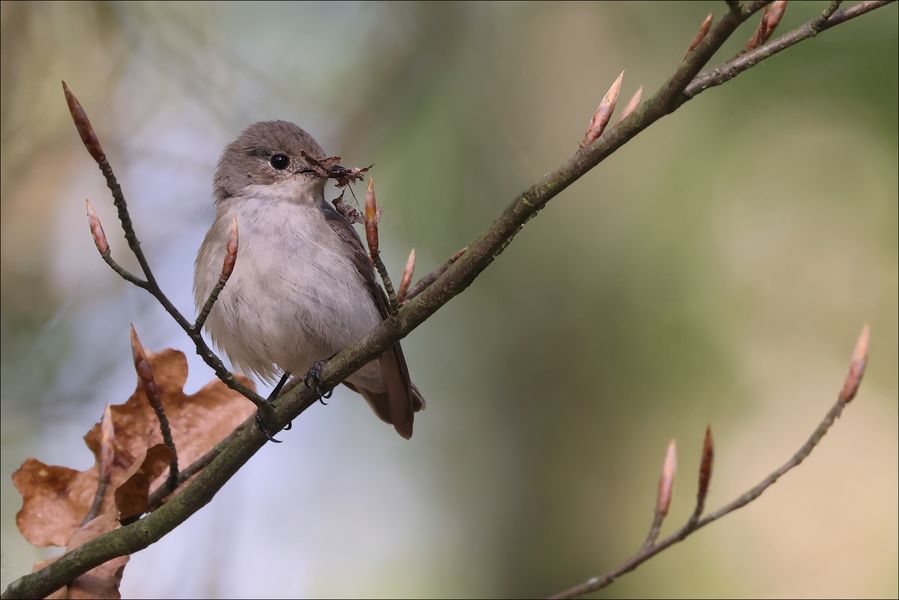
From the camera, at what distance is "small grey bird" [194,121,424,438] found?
4473 mm

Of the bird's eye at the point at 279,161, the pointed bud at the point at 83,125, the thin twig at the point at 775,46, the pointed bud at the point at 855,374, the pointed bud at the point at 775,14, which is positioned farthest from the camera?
the bird's eye at the point at 279,161

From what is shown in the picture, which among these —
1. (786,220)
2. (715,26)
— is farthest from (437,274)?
(786,220)

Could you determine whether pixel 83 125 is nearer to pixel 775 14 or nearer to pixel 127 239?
pixel 127 239

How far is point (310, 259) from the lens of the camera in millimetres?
4574

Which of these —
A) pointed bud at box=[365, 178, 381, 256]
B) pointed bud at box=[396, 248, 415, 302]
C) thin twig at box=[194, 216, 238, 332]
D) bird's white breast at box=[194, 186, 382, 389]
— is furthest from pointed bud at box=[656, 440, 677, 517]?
bird's white breast at box=[194, 186, 382, 389]

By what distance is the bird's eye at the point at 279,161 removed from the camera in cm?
511

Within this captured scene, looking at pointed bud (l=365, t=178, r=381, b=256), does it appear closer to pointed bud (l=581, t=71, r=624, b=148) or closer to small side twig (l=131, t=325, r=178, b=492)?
pointed bud (l=581, t=71, r=624, b=148)

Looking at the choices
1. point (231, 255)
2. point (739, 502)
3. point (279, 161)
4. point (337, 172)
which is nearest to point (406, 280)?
point (231, 255)

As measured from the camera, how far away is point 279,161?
5137mm

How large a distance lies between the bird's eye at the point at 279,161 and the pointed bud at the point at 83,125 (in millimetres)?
2666

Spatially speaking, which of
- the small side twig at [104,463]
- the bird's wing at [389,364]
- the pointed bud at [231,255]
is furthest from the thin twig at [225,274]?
the bird's wing at [389,364]

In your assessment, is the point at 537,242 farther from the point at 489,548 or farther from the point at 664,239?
the point at 489,548

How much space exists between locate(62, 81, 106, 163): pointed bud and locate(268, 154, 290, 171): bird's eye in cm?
267

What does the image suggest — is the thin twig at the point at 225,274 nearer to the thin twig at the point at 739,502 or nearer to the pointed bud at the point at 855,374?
the thin twig at the point at 739,502
